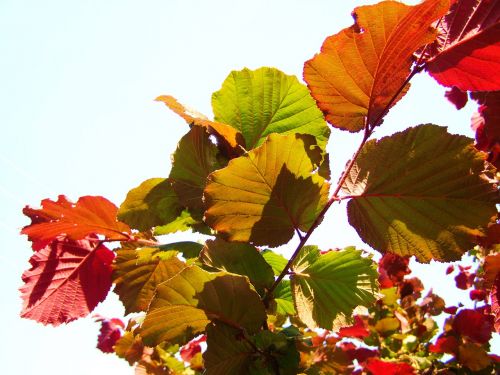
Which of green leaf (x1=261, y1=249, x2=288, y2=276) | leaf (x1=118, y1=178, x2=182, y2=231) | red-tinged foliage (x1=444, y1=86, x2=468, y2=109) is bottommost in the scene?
green leaf (x1=261, y1=249, x2=288, y2=276)

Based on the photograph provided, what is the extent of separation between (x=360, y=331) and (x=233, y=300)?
1.70 metres

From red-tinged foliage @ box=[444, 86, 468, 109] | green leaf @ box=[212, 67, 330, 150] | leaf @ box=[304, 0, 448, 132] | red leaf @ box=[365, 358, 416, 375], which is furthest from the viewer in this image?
red-tinged foliage @ box=[444, 86, 468, 109]

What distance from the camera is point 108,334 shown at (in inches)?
98.7

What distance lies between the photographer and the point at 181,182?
0.90 metres

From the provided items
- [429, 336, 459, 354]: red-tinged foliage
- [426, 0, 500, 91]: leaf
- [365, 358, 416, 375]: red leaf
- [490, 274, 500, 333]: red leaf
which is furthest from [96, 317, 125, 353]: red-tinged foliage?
[426, 0, 500, 91]: leaf

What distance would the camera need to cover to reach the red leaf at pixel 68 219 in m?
0.99

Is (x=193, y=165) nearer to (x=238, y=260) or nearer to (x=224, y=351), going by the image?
(x=238, y=260)

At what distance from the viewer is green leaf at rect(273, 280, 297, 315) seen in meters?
0.97

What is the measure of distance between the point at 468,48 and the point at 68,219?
85cm

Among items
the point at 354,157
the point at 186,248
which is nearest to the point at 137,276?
the point at 186,248

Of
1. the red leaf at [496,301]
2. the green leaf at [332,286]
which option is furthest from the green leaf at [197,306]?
the red leaf at [496,301]

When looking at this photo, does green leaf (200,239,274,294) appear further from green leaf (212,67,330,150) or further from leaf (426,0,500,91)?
leaf (426,0,500,91)

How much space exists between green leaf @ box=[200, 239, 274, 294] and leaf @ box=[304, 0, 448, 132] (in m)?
0.27

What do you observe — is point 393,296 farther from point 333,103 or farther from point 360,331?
point 333,103
